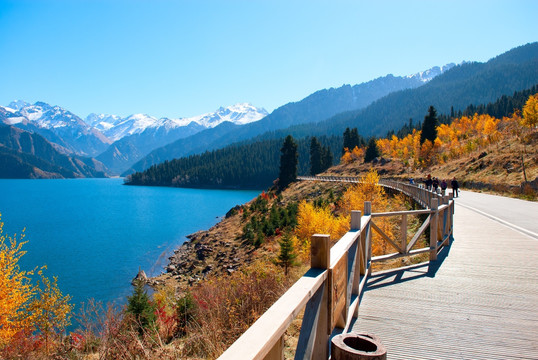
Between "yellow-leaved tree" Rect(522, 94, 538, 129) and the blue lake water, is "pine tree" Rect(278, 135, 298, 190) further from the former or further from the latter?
"yellow-leaved tree" Rect(522, 94, 538, 129)

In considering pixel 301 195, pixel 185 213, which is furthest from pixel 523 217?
pixel 185 213

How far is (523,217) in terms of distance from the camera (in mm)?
14930

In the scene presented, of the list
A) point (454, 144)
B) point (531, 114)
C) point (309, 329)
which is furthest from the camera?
point (454, 144)

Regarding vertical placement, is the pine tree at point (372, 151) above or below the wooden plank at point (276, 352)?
above

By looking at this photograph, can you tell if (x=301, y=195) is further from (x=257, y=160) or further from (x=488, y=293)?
(x=257, y=160)

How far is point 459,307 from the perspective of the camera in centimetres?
536

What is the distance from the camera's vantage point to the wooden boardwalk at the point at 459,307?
406cm

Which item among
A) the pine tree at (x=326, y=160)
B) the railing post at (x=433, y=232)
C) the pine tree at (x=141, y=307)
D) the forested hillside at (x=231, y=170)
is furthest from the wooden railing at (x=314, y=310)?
the forested hillside at (x=231, y=170)

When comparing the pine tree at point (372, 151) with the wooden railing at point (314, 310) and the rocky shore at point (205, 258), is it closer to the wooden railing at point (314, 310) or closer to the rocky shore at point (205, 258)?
the rocky shore at point (205, 258)

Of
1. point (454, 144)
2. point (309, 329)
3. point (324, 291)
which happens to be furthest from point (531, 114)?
point (309, 329)

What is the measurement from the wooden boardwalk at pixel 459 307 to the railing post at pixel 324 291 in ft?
4.68

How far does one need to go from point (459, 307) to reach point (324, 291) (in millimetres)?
3718

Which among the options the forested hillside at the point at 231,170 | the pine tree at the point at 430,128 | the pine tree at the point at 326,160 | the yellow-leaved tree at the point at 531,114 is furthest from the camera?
the forested hillside at the point at 231,170

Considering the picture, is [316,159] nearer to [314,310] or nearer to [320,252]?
[320,252]
